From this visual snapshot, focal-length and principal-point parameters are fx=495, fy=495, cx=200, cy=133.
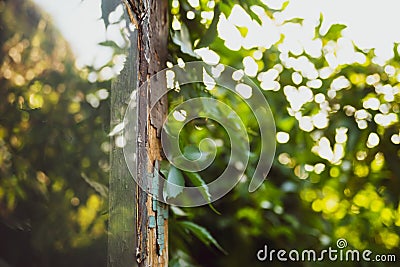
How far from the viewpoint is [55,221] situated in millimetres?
516

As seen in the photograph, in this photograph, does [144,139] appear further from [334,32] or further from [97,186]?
[334,32]

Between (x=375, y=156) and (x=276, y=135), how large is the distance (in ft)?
0.85

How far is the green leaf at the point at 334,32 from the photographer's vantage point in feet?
4.31

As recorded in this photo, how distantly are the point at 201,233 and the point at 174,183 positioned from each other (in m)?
0.22

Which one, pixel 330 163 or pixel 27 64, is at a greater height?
pixel 330 163

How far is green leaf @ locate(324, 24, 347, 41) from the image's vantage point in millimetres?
1312

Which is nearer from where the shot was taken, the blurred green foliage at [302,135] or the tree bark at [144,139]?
the tree bark at [144,139]

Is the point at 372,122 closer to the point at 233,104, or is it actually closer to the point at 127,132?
the point at 233,104

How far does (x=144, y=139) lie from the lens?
87 cm

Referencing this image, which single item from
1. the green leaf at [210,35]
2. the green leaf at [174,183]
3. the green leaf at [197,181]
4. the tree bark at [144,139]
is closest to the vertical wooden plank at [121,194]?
the tree bark at [144,139]

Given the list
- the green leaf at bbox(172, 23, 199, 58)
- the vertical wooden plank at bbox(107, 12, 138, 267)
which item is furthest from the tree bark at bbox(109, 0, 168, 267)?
the green leaf at bbox(172, 23, 199, 58)

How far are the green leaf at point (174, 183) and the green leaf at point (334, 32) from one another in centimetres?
56

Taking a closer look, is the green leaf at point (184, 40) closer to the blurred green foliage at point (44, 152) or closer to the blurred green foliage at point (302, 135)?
the blurred green foliage at point (302, 135)

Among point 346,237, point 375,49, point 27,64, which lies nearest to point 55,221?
point 27,64
